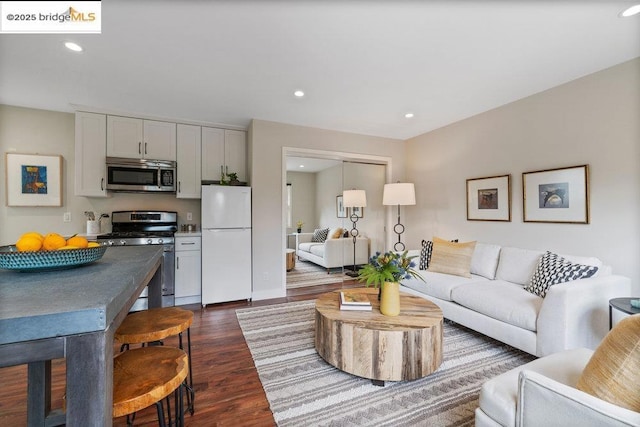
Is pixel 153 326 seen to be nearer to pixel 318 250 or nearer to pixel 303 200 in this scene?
pixel 318 250

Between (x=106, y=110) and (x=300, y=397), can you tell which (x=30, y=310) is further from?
(x=106, y=110)

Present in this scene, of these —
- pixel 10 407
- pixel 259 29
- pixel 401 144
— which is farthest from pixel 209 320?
pixel 401 144

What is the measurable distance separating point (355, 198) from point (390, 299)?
2831 mm

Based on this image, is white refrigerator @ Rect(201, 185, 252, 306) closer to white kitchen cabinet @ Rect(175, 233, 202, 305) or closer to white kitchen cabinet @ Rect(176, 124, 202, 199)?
white kitchen cabinet @ Rect(175, 233, 202, 305)

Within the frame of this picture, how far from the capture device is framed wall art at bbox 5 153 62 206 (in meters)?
3.40

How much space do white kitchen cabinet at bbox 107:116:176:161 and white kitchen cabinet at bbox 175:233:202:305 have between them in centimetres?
126

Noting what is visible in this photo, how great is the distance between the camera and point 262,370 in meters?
2.11

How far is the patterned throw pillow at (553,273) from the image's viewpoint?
2215 millimetres

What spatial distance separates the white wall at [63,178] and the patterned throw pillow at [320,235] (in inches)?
141

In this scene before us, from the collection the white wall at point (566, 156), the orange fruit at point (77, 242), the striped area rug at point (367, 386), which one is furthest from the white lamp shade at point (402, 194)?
the orange fruit at point (77, 242)

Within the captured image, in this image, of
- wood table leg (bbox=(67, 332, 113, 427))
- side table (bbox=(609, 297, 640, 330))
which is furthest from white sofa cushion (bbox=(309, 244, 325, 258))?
wood table leg (bbox=(67, 332, 113, 427))

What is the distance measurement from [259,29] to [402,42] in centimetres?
113

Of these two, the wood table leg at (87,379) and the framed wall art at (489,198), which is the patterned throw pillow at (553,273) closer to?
the framed wall art at (489,198)

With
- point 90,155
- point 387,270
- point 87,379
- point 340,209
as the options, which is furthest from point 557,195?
point 90,155
